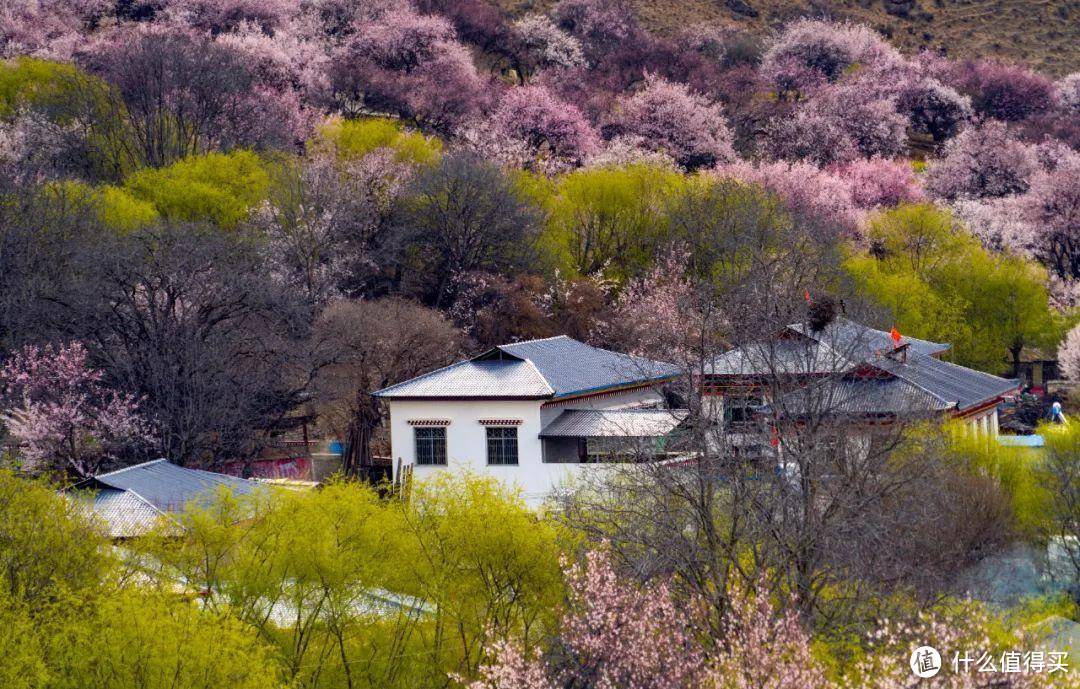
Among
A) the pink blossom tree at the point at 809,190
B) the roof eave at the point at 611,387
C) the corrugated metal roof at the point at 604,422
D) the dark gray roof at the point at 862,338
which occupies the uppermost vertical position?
the pink blossom tree at the point at 809,190

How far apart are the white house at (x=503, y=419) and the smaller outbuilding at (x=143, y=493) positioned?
11205 mm

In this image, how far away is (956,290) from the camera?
56969 mm

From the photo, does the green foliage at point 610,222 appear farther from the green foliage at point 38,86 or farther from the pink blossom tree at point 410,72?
the pink blossom tree at point 410,72

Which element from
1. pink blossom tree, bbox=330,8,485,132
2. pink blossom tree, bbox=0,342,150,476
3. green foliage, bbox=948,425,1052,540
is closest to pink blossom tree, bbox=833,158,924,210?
pink blossom tree, bbox=330,8,485,132

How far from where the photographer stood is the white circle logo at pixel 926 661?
1542 cm

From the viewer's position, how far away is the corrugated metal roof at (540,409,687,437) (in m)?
36.4

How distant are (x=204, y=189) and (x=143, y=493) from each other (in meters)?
29.4

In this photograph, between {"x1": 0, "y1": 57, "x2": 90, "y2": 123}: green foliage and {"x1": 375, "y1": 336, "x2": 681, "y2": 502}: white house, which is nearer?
{"x1": 375, "y1": 336, "x2": 681, "y2": 502}: white house

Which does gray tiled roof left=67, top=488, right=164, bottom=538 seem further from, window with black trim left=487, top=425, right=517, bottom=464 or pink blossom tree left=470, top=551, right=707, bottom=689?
window with black trim left=487, top=425, right=517, bottom=464

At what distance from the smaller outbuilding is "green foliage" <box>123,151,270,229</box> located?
25161 mm

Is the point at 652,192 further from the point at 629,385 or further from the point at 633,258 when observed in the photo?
the point at 629,385

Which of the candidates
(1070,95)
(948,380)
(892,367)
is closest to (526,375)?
(892,367)

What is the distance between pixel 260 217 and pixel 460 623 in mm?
33109

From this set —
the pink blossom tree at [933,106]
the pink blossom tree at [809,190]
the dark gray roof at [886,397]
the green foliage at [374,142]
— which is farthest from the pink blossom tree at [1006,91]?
the dark gray roof at [886,397]
